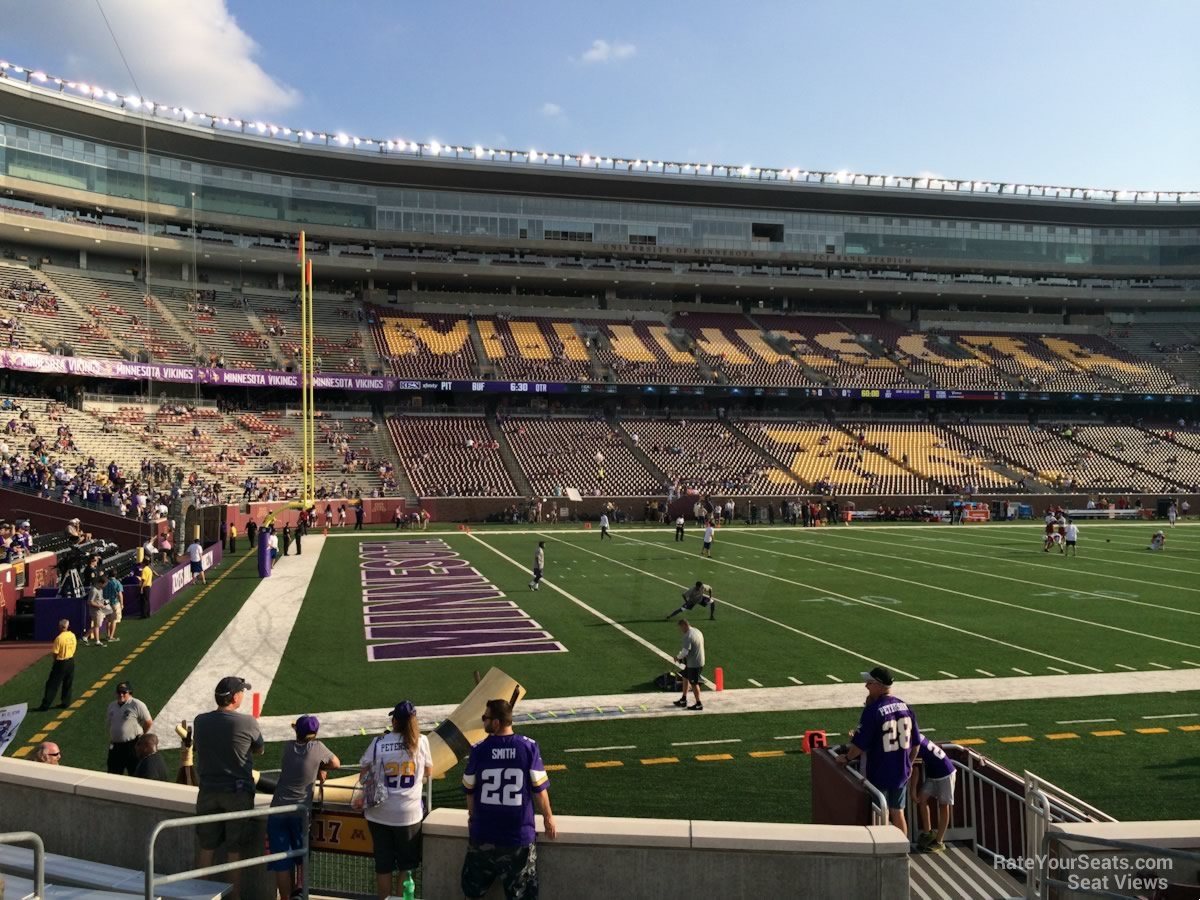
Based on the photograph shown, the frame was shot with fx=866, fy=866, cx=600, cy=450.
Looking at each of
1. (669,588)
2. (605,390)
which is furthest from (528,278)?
(669,588)

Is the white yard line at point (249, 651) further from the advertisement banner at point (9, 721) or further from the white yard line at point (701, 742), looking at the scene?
the white yard line at point (701, 742)

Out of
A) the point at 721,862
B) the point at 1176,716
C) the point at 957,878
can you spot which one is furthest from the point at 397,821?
the point at 1176,716

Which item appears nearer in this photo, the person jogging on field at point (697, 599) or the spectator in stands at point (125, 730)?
the spectator in stands at point (125, 730)

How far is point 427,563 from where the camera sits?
29.7m

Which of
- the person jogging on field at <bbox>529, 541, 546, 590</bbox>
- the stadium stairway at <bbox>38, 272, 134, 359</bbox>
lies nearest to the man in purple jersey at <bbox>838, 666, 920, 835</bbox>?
the person jogging on field at <bbox>529, 541, 546, 590</bbox>

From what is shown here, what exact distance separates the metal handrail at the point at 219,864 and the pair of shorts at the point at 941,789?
446 cm

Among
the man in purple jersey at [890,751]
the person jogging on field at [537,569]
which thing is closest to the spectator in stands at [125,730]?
the man in purple jersey at [890,751]

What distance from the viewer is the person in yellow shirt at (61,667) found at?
41.4ft

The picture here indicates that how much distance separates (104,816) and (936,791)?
592cm

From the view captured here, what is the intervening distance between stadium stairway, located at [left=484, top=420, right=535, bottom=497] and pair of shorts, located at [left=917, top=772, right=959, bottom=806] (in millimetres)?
43105

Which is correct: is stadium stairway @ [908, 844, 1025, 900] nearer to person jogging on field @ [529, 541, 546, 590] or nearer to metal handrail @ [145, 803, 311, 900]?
metal handrail @ [145, 803, 311, 900]

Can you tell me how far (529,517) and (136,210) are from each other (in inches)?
1363

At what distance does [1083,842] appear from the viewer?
5.09 m

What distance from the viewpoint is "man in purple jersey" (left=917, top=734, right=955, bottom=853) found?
21.2 feet
